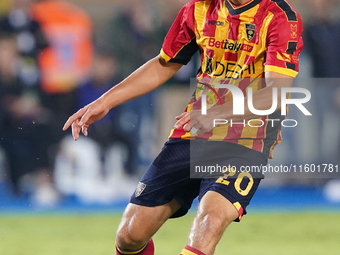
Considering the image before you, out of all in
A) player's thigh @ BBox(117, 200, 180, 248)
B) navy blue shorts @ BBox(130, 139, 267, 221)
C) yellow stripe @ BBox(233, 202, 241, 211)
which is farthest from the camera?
player's thigh @ BBox(117, 200, 180, 248)

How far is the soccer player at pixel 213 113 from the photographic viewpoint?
3.21 m

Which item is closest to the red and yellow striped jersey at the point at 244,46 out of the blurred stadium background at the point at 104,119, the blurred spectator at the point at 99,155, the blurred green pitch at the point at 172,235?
the blurred green pitch at the point at 172,235

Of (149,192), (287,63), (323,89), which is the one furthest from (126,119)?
(287,63)

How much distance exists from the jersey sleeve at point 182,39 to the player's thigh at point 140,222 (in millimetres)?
951

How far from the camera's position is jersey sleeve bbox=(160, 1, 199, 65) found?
3.76 m

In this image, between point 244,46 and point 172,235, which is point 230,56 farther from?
point 172,235

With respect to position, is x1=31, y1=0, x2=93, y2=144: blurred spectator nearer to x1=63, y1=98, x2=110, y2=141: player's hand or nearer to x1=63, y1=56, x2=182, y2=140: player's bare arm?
x1=63, y1=56, x2=182, y2=140: player's bare arm

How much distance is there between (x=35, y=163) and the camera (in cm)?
759

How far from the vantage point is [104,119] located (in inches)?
305

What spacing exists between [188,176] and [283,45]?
100cm

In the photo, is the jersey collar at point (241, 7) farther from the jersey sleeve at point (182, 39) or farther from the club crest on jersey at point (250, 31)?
the jersey sleeve at point (182, 39)

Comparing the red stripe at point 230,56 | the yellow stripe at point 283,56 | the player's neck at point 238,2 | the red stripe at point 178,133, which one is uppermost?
the player's neck at point 238,2

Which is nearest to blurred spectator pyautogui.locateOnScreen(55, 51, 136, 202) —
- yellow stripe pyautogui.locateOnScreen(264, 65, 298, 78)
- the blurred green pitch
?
the blurred green pitch

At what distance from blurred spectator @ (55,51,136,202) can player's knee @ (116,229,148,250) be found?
362cm
